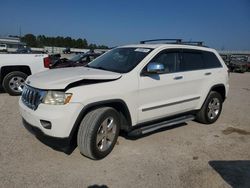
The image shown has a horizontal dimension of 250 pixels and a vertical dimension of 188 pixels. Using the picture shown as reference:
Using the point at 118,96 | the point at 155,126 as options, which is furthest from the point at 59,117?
the point at 155,126

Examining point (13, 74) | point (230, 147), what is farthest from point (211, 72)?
point (13, 74)

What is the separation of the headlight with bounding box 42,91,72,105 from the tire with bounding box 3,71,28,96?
5.12m

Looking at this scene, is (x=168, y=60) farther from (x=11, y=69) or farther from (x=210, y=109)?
(x=11, y=69)

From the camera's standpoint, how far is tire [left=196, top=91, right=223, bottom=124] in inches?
219

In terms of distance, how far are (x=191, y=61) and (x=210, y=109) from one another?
1.33 metres

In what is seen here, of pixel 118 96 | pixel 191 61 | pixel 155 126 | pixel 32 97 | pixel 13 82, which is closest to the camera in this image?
pixel 32 97

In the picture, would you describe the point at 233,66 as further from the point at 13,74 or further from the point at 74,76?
the point at 74,76

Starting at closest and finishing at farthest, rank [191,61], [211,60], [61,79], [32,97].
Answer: [61,79], [32,97], [191,61], [211,60]

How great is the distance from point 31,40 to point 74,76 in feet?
299

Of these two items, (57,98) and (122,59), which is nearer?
(57,98)

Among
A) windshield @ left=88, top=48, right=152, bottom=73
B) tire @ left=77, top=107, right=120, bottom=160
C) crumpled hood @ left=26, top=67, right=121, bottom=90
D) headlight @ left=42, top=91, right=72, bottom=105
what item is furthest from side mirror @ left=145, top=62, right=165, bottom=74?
headlight @ left=42, top=91, right=72, bottom=105

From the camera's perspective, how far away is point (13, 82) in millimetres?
7934

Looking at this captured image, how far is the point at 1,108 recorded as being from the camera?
648 centimetres

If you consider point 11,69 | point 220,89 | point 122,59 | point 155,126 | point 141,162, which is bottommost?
point 141,162
